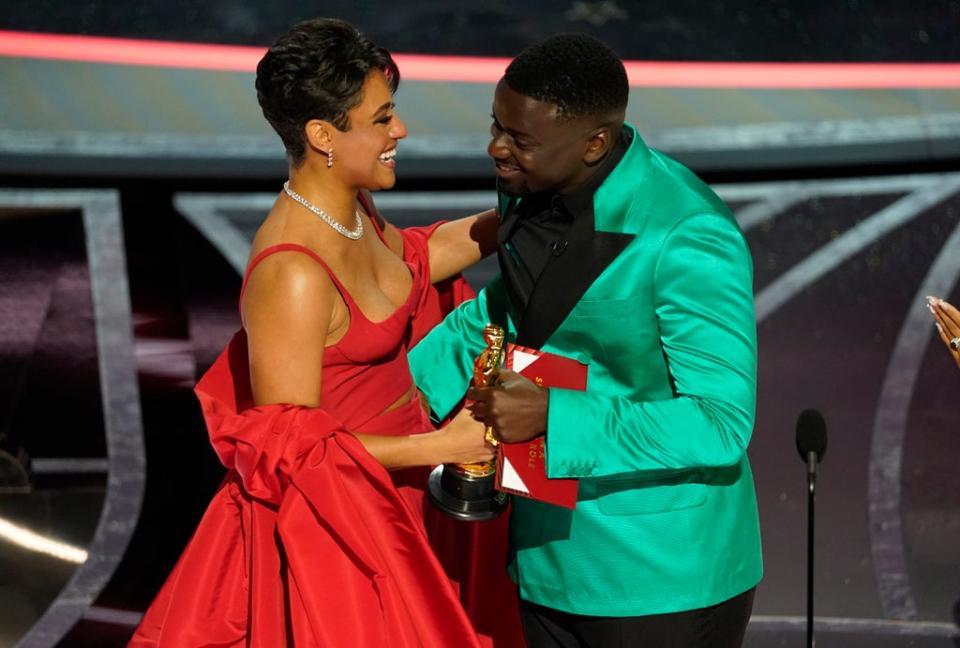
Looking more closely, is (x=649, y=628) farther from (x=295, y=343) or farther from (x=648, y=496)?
(x=295, y=343)

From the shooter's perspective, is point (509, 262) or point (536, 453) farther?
point (509, 262)

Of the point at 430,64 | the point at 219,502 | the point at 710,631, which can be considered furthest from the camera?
the point at 430,64

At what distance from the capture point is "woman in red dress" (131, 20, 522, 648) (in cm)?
206

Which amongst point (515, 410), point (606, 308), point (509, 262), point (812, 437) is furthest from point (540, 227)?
point (812, 437)

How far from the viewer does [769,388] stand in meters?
4.29

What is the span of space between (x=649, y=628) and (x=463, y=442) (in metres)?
0.40

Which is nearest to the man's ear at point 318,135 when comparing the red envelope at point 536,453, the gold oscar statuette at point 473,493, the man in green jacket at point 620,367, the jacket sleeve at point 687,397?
the man in green jacket at point 620,367

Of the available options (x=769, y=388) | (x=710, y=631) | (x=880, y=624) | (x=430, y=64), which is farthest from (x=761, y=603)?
(x=430, y=64)

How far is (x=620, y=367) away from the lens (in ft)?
6.32

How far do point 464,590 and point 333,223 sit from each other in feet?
2.52

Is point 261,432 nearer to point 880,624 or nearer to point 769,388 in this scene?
point 880,624

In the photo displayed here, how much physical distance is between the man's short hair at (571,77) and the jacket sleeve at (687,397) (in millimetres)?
231

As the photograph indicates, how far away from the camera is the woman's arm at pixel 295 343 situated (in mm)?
2082

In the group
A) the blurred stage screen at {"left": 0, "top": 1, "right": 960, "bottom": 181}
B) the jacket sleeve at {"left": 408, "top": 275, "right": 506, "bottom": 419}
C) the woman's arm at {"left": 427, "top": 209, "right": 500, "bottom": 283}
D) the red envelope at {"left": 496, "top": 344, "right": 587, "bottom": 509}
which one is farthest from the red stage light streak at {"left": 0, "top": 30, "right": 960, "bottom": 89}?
the red envelope at {"left": 496, "top": 344, "right": 587, "bottom": 509}
